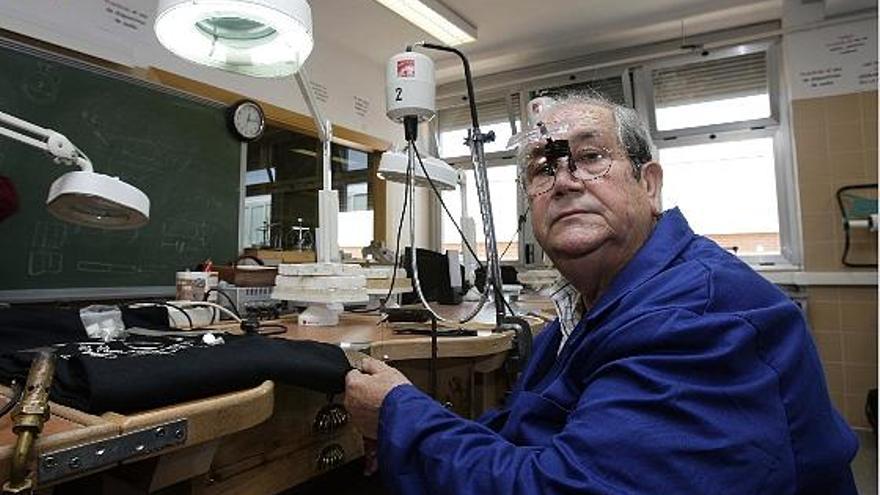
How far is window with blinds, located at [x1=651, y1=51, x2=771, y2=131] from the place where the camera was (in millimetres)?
3846

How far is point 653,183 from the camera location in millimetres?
969

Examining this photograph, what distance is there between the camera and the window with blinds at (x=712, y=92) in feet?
12.6

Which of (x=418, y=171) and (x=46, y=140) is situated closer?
(x=46, y=140)

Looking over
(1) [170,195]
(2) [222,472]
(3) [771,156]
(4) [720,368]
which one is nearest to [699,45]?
(3) [771,156]

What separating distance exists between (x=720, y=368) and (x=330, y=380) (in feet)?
1.83

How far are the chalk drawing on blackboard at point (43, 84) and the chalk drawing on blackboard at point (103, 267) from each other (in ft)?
2.06

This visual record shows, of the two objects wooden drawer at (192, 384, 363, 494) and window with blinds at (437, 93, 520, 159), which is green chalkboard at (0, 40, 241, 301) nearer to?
wooden drawer at (192, 384, 363, 494)

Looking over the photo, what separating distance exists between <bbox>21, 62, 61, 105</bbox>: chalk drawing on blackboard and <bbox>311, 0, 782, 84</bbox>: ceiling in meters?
1.88

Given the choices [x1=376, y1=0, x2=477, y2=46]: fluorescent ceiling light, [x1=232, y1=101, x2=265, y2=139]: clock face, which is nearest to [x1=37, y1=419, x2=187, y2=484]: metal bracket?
[x1=232, y1=101, x2=265, y2=139]: clock face

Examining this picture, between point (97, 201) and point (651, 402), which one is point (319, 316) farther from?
point (651, 402)

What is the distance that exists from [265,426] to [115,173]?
65.2 inches

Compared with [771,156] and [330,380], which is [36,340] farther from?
[771,156]

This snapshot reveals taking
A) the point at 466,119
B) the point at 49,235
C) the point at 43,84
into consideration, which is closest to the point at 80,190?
the point at 49,235

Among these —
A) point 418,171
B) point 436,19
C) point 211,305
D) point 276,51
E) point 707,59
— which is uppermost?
point 436,19
